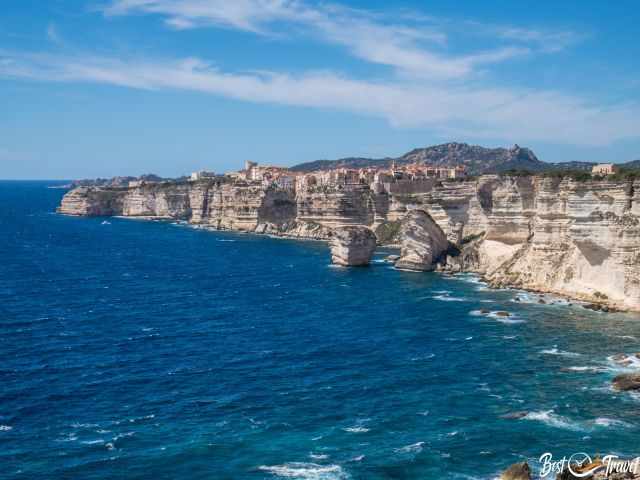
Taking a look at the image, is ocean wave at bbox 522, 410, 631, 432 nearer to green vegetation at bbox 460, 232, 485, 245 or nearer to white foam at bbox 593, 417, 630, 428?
white foam at bbox 593, 417, 630, 428

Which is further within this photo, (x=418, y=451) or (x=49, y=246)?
(x=49, y=246)

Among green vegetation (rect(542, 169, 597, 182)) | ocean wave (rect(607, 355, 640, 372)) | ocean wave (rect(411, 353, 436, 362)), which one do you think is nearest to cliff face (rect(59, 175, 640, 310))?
green vegetation (rect(542, 169, 597, 182))

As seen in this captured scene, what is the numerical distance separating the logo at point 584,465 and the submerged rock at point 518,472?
4.65 feet

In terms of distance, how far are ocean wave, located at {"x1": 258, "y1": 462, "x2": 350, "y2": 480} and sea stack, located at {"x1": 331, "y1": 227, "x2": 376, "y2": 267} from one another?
6588 cm

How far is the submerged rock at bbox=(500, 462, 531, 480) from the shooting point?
2961 cm

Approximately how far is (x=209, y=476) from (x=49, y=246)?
95.4 m

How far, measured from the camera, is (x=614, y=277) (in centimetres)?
6688

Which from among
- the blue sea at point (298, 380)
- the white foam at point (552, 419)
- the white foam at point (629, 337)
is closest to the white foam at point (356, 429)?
the blue sea at point (298, 380)

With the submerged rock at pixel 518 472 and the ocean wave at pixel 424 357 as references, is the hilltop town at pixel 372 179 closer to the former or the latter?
the ocean wave at pixel 424 357

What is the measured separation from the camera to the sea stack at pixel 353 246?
322 feet

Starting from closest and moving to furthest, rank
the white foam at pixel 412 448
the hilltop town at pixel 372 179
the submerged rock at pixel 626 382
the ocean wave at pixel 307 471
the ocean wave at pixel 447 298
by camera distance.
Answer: the ocean wave at pixel 307 471, the white foam at pixel 412 448, the submerged rock at pixel 626 382, the ocean wave at pixel 447 298, the hilltop town at pixel 372 179

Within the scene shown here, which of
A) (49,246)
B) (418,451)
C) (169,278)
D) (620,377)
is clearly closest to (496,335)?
(620,377)

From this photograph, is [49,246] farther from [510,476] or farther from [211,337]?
[510,476]

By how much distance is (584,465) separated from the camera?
30.6 meters
